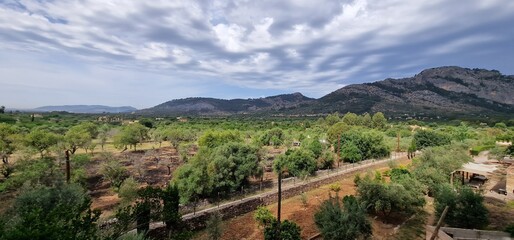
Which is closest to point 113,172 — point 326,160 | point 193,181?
point 193,181

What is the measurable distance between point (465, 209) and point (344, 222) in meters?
7.70

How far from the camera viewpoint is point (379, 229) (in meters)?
18.2

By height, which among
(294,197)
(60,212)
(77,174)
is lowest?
(294,197)

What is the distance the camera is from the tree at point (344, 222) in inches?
558

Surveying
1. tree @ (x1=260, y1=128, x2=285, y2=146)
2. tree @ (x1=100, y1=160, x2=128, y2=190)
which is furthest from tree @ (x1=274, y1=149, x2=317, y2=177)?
tree @ (x1=260, y1=128, x2=285, y2=146)

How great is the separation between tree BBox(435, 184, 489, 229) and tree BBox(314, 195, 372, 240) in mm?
5586

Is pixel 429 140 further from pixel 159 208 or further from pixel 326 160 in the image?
pixel 159 208

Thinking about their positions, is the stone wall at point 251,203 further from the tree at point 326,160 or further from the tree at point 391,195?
the tree at point 391,195

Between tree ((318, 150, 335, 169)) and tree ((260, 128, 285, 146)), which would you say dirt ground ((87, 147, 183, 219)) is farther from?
tree ((260, 128, 285, 146))

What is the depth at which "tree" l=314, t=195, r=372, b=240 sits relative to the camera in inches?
558

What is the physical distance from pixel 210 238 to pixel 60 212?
1044 cm

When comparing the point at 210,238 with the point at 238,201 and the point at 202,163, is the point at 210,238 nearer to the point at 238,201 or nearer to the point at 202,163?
A: the point at 238,201

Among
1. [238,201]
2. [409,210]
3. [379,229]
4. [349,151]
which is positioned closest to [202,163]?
[238,201]

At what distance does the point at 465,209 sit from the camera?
53.7 ft
